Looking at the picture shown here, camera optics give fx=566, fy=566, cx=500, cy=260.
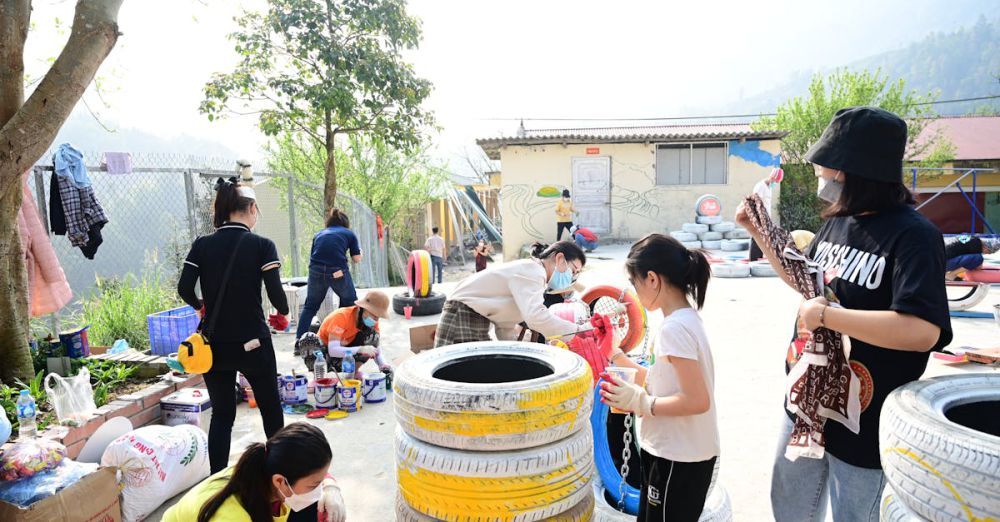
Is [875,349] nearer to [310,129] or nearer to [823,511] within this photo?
[823,511]

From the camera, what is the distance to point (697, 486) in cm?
201

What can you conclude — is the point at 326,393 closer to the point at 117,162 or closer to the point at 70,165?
the point at 70,165

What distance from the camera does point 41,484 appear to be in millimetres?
2664

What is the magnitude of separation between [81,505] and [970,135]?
3398 centimetres

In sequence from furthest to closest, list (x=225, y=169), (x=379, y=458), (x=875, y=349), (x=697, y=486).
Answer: (x=225, y=169) → (x=379, y=458) → (x=697, y=486) → (x=875, y=349)

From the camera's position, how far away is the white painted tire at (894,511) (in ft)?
5.02

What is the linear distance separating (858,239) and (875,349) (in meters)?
0.36

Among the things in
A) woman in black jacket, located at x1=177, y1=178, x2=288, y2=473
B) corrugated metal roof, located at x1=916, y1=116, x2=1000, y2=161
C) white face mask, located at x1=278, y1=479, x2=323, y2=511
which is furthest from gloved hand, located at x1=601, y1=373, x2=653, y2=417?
corrugated metal roof, located at x1=916, y1=116, x2=1000, y2=161

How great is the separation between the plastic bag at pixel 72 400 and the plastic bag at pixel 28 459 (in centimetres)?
77

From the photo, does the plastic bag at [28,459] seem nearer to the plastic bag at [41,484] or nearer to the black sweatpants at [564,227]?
the plastic bag at [41,484]

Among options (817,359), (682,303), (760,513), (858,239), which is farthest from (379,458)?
(858,239)

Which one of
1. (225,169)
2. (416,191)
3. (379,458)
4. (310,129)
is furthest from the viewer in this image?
(416,191)

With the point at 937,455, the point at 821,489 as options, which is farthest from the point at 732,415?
the point at 937,455

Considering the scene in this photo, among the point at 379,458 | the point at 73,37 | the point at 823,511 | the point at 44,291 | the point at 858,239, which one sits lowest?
the point at 379,458
